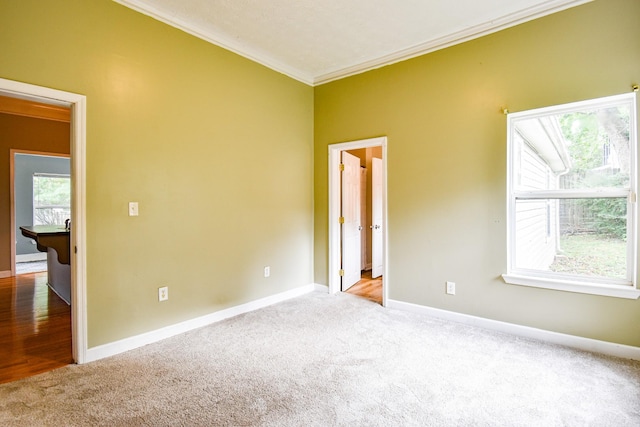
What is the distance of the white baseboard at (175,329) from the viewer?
8.32ft

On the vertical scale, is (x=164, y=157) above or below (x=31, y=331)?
above

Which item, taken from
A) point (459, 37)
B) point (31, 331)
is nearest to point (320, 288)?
point (31, 331)

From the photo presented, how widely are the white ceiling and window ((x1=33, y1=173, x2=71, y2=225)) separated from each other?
695cm

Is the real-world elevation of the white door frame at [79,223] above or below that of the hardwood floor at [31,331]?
above

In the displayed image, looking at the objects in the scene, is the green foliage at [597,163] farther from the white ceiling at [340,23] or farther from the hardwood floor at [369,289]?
the hardwood floor at [369,289]

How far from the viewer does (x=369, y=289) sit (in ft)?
15.1

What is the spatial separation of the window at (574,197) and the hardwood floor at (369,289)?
5.55 ft

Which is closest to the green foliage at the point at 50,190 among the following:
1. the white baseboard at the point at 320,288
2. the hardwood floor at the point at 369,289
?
the white baseboard at the point at 320,288

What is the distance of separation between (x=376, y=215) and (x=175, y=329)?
3.27m

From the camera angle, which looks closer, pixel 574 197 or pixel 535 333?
pixel 574 197

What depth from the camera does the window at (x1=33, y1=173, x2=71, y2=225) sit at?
24.0 ft

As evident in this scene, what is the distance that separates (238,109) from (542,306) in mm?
3620

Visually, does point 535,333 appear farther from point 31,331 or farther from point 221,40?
point 31,331

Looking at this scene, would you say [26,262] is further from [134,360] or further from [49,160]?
[134,360]
